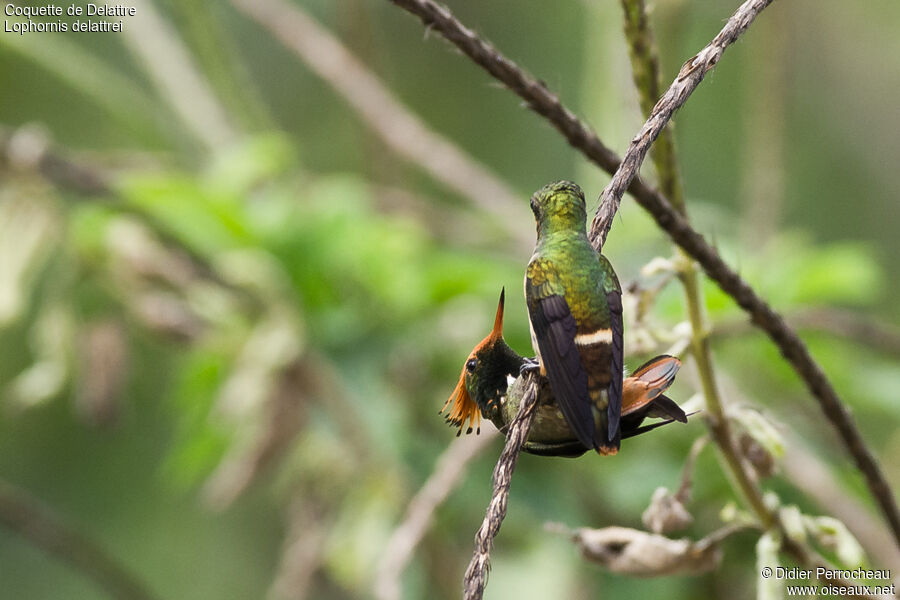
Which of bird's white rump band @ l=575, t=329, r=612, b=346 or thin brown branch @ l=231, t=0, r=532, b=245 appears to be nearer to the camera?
bird's white rump band @ l=575, t=329, r=612, b=346

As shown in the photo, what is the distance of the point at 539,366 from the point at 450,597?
109cm

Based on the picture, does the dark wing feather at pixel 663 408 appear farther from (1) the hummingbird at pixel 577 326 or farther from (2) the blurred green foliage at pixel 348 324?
(2) the blurred green foliage at pixel 348 324

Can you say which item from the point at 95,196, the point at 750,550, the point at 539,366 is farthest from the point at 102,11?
the point at 539,366

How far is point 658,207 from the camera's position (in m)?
0.61

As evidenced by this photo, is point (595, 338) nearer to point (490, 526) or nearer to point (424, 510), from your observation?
point (490, 526)

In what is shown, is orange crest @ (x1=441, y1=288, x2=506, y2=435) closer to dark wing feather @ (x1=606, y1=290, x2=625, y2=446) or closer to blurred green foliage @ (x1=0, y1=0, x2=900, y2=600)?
dark wing feather @ (x1=606, y1=290, x2=625, y2=446)

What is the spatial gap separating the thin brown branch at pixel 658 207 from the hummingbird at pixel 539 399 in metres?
0.12

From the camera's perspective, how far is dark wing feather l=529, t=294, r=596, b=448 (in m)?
0.47

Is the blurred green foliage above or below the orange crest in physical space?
above

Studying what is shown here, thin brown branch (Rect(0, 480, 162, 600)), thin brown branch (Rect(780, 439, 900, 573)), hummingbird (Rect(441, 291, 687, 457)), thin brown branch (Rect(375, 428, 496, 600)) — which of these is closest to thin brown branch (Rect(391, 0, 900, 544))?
hummingbird (Rect(441, 291, 687, 457))

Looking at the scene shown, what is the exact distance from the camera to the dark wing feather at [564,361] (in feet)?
1.55

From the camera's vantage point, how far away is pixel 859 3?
362 cm

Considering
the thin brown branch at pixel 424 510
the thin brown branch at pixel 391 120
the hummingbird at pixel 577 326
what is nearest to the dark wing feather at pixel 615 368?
the hummingbird at pixel 577 326

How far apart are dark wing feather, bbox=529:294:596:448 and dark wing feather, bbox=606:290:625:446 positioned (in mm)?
11
